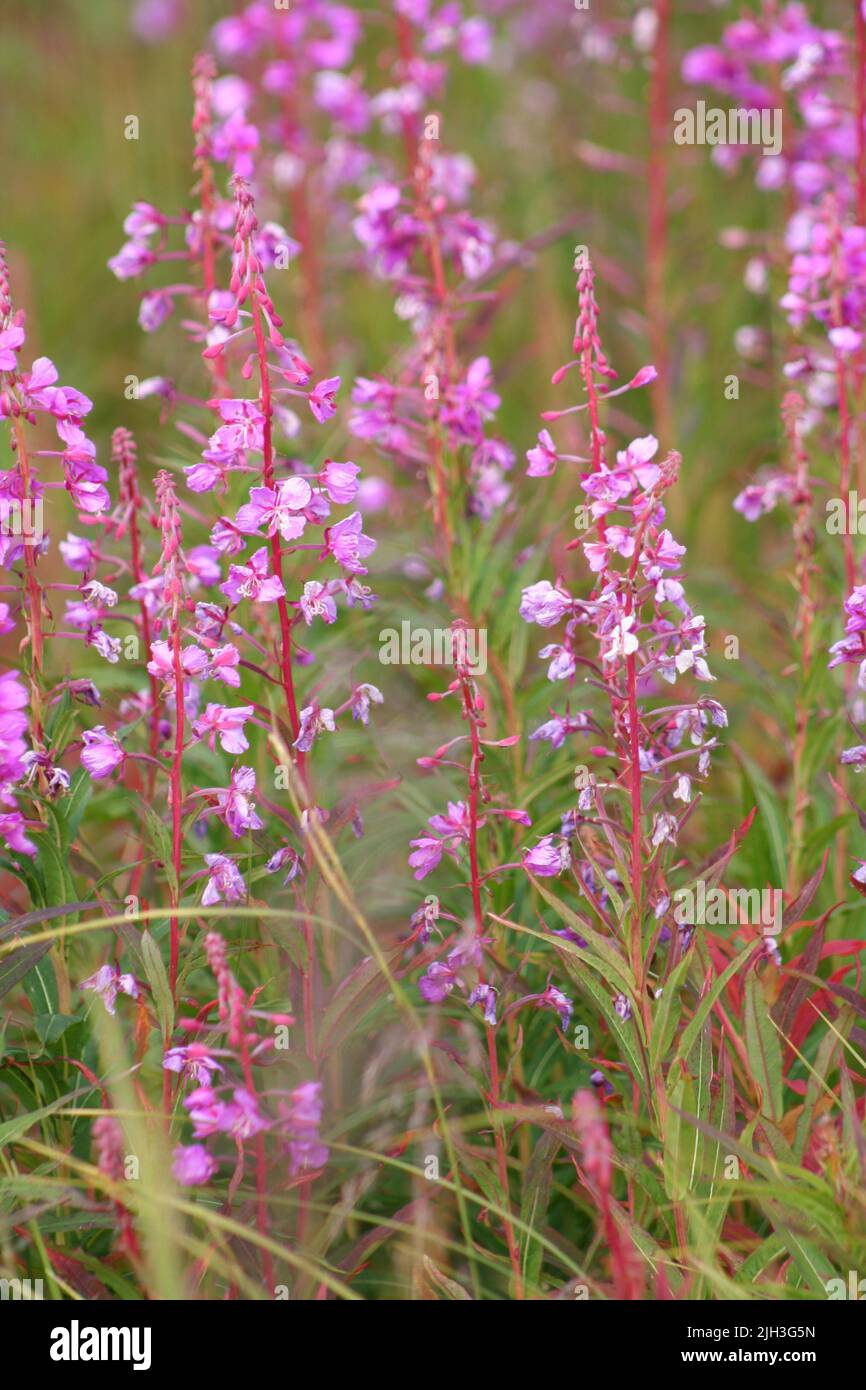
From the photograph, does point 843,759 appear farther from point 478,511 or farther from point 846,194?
point 846,194

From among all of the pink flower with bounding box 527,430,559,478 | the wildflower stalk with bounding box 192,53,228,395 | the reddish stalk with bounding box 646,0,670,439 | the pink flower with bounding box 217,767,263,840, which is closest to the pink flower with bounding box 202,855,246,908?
the pink flower with bounding box 217,767,263,840

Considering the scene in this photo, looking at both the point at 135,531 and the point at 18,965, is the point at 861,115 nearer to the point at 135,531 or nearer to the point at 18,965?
the point at 135,531

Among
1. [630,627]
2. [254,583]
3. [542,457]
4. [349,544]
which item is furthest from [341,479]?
[630,627]

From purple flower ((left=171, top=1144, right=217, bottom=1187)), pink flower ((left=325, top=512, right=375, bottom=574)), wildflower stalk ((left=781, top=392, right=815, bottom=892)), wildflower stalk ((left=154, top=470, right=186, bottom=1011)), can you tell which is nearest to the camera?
purple flower ((left=171, top=1144, right=217, bottom=1187))

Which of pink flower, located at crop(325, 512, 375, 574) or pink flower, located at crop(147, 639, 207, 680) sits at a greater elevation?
pink flower, located at crop(325, 512, 375, 574)

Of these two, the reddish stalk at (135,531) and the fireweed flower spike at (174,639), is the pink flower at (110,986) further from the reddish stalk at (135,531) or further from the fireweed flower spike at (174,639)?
the reddish stalk at (135,531)

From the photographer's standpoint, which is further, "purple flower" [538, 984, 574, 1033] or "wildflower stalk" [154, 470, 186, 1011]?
"purple flower" [538, 984, 574, 1033]

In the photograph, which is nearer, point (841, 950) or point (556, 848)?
point (556, 848)

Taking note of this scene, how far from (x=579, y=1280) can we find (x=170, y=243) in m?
4.70

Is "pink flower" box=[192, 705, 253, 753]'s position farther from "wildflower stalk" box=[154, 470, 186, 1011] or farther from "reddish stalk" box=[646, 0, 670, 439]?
"reddish stalk" box=[646, 0, 670, 439]

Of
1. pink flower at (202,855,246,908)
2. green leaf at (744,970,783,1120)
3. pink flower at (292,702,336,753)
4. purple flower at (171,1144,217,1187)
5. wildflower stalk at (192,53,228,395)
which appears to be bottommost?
purple flower at (171,1144,217,1187)

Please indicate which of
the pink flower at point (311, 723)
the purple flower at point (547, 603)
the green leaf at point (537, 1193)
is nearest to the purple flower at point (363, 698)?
the pink flower at point (311, 723)

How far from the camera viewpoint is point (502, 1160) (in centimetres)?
229
